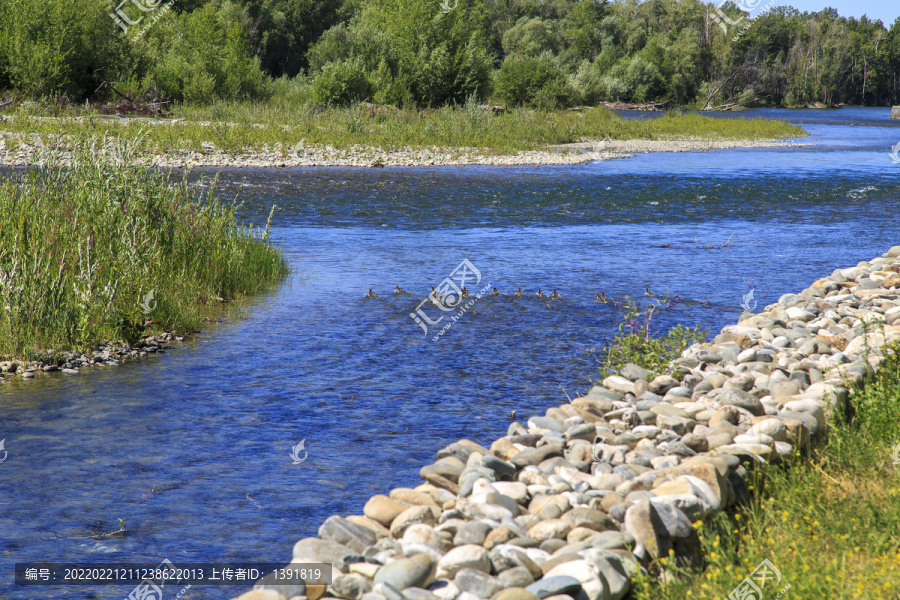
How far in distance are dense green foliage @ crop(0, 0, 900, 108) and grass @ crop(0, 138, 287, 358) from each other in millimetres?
30536

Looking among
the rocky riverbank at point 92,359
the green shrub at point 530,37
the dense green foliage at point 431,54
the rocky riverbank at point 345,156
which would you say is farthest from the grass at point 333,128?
the green shrub at point 530,37

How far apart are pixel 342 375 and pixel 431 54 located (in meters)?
44.4

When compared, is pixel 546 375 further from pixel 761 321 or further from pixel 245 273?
pixel 245 273

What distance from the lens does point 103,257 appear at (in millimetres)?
8281

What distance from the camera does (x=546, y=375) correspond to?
732 cm

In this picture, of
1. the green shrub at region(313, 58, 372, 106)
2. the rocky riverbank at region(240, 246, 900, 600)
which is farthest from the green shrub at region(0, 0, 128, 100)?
the rocky riverbank at region(240, 246, 900, 600)

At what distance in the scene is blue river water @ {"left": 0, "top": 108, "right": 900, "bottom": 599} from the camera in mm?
4574

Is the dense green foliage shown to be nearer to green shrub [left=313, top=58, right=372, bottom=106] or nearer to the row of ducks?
green shrub [left=313, top=58, right=372, bottom=106]

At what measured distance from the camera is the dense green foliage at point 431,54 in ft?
122

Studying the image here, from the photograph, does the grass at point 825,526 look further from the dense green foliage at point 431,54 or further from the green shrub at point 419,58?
the green shrub at point 419,58

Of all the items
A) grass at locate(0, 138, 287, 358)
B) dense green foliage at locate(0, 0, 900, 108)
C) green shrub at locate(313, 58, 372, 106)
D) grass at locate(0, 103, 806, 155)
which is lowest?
grass at locate(0, 138, 287, 358)

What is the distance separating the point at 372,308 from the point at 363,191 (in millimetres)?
12955

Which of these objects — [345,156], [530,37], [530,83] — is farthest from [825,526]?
[530,37]

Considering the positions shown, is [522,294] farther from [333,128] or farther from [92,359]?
[333,128]
